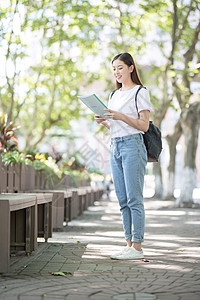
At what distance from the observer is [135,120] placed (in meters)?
5.23

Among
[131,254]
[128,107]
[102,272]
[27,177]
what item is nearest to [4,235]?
[102,272]

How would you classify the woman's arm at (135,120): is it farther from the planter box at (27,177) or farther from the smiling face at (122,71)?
the planter box at (27,177)

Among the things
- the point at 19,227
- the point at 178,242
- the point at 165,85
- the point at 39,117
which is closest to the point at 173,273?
the point at 19,227

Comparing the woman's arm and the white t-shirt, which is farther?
the white t-shirt

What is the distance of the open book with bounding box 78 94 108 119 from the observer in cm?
508

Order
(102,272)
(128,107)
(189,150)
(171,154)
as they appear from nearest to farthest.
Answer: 1. (102,272)
2. (128,107)
3. (189,150)
4. (171,154)

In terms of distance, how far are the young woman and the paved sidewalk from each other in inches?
15.1

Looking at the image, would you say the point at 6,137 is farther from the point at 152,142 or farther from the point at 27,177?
the point at 152,142

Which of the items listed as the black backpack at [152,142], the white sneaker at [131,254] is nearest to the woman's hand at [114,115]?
the black backpack at [152,142]

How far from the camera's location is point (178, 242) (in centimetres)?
712

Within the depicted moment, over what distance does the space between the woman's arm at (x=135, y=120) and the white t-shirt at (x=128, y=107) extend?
0.23 feet

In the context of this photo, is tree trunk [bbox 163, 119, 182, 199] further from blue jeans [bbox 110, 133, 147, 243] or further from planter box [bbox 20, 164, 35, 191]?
blue jeans [bbox 110, 133, 147, 243]

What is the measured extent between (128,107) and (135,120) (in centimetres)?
24

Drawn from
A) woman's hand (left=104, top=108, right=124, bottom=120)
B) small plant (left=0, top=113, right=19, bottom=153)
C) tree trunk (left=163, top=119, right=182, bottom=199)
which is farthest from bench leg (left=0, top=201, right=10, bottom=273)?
tree trunk (left=163, top=119, right=182, bottom=199)
